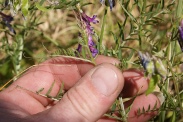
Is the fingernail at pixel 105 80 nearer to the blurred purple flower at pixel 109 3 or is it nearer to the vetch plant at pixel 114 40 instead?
the vetch plant at pixel 114 40

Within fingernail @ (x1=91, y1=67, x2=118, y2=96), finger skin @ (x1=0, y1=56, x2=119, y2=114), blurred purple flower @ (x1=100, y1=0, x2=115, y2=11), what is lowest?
finger skin @ (x1=0, y1=56, x2=119, y2=114)

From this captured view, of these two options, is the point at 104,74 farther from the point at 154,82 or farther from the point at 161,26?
the point at 161,26

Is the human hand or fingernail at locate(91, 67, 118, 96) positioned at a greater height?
fingernail at locate(91, 67, 118, 96)

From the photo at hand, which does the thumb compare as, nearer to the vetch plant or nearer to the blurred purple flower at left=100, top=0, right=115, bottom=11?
the vetch plant

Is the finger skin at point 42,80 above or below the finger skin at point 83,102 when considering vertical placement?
below

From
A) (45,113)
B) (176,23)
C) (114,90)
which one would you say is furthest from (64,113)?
(176,23)

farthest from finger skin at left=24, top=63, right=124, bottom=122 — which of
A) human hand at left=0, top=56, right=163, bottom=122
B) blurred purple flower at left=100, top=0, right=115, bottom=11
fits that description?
blurred purple flower at left=100, top=0, right=115, bottom=11

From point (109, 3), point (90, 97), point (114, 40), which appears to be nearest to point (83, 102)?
point (90, 97)

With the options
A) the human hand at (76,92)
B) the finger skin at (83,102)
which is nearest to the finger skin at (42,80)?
the human hand at (76,92)
